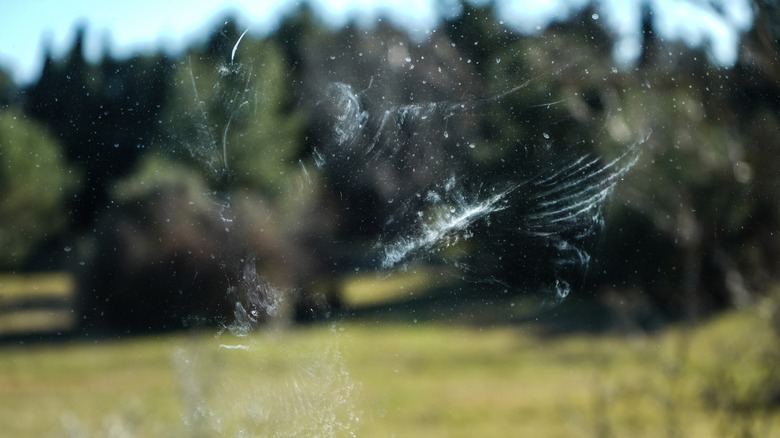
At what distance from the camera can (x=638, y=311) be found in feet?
8.02

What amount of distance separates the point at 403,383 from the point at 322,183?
2.10ft

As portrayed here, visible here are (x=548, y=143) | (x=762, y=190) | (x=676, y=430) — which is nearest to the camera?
(x=548, y=143)

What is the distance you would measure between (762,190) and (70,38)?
5.27 ft

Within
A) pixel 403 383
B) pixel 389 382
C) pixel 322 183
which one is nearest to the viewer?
pixel 322 183

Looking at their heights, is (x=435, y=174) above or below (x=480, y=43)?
below

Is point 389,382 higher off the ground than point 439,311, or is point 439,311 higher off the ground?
point 439,311

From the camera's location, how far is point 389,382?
1.94m

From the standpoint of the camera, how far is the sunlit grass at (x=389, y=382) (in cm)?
170

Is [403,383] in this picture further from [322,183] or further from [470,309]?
[322,183]

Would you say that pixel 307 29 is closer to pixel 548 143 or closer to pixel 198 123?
pixel 198 123

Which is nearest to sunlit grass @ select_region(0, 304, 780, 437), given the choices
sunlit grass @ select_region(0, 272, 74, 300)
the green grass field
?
the green grass field

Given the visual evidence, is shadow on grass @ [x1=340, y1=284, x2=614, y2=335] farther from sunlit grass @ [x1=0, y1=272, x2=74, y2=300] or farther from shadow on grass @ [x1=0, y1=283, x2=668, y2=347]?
sunlit grass @ [x1=0, y1=272, x2=74, y2=300]

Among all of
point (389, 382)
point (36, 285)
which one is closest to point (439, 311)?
point (389, 382)

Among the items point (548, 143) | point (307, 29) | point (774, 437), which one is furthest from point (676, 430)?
point (307, 29)
